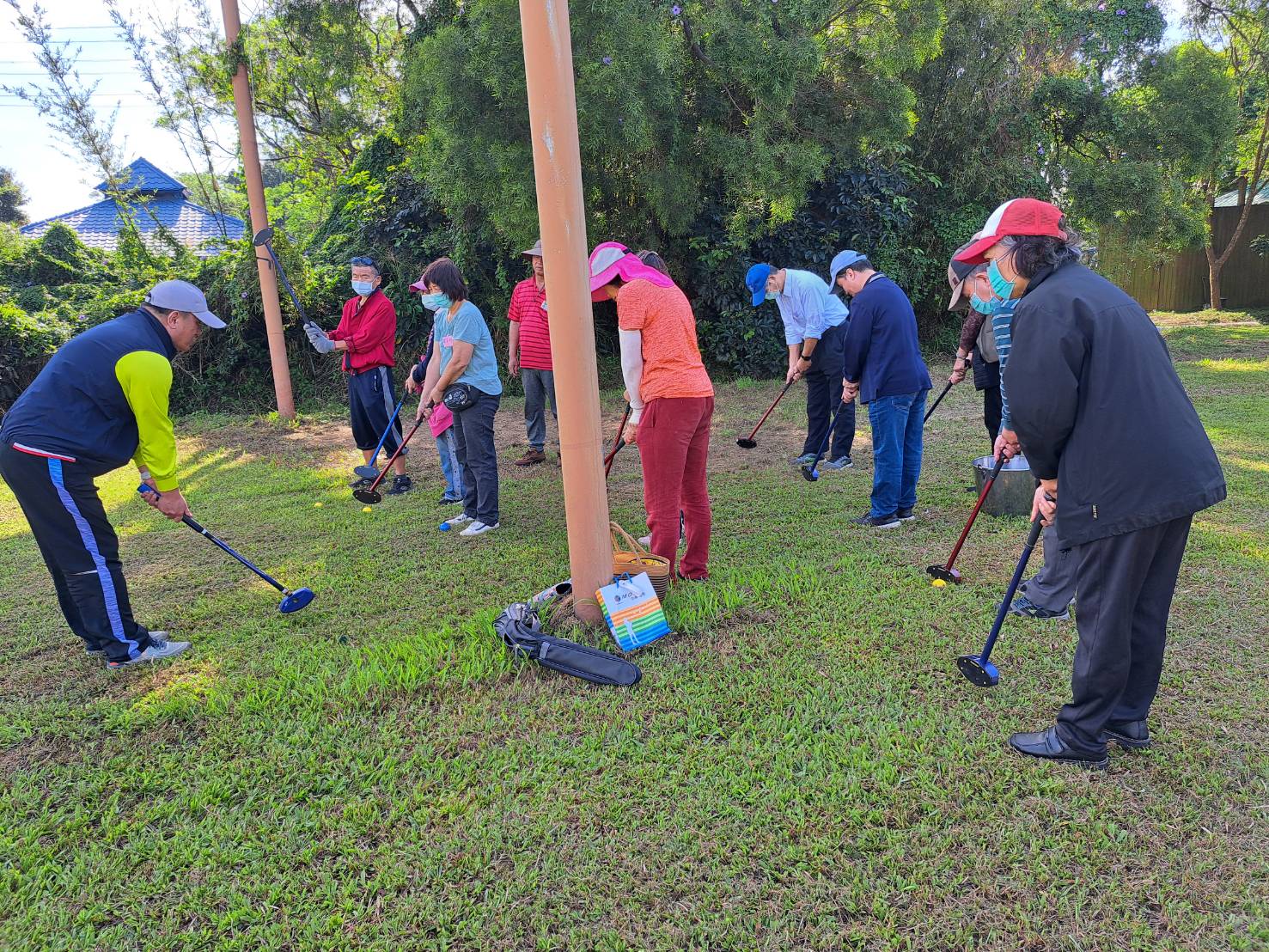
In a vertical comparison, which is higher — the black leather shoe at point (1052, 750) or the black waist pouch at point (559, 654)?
the black waist pouch at point (559, 654)

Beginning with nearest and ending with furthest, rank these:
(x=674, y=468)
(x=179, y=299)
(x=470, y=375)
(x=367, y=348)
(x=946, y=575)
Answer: (x=179, y=299), (x=674, y=468), (x=946, y=575), (x=470, y=375), (x=367, y=348)

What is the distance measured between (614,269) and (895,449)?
241cm

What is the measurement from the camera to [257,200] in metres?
9.29

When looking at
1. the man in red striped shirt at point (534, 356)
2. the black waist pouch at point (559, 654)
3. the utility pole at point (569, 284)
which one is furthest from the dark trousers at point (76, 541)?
the man in red striped shirt at point (534, 356)

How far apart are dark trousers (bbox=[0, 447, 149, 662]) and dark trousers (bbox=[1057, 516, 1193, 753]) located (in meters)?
4.03

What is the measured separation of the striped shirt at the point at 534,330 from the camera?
744 cm

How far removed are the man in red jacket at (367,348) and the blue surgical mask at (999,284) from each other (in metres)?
4.68

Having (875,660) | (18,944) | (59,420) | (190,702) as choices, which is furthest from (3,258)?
(875,660)

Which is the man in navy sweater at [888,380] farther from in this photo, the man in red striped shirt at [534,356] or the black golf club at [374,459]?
the black golf club at [374,459]

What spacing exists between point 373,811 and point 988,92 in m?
13.2

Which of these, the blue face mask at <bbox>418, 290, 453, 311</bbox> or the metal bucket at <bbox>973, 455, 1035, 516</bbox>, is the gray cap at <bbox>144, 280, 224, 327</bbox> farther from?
the metal bucket at <bbox>973, 455, 1035, 516</bbox>

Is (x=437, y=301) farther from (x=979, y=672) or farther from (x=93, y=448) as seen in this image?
(x=979, y=672)

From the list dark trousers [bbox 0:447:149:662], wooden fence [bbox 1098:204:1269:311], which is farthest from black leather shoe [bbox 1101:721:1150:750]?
wooden fence [bbox 1098:204:1269:311]

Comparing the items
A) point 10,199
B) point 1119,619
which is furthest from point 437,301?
point 10,199
